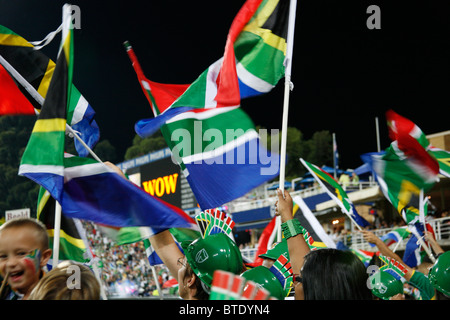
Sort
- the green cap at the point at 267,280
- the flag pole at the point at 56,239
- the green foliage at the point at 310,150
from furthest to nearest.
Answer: the green foliage at the point at 310,150
the flag pole at the point at 56,239
the green cap at the point at 267,280

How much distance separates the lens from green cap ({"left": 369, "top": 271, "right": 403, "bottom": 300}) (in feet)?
14.6

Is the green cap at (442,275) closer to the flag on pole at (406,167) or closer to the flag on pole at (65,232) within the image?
the flag on pole at (65,232)

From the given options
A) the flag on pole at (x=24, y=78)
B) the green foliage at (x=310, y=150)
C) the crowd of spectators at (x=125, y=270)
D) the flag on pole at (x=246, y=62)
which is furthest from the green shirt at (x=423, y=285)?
the green foliage at (x=310, y=150)

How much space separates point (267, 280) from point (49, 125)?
2.24 meters

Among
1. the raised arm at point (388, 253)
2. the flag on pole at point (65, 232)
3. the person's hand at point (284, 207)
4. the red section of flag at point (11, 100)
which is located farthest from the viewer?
the red section of flag at point (11, 100)

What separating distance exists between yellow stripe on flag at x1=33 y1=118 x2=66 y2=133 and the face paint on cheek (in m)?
1.55

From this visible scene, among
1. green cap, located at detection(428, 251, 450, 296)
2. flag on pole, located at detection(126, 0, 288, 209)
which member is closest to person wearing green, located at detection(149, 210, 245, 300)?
green cap, located at detection(428, 251, 450, 296)

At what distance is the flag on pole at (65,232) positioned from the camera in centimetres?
565

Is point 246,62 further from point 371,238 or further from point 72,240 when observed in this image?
point 72,240

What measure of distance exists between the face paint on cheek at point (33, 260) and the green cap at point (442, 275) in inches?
104

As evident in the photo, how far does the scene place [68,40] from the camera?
439 centimetres

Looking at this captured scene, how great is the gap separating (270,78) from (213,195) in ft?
5.63
